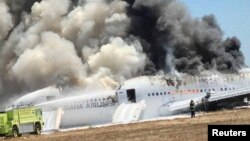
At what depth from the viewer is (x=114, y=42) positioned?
92000mm

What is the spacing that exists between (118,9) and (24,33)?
62.4 feet

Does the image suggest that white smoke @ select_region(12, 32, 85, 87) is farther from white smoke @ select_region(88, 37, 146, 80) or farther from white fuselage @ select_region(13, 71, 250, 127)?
white fuselage @ select_region(13, 71, 250, 127)

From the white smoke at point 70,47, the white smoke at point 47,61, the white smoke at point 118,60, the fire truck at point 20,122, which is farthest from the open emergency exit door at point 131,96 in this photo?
the white smoke at point 47,61

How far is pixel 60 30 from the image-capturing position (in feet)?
334

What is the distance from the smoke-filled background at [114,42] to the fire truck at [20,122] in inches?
1030

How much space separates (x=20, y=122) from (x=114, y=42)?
108 ft

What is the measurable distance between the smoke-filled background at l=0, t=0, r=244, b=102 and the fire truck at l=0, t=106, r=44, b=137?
26173mm

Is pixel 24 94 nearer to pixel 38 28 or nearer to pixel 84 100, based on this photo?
pixel 38 28

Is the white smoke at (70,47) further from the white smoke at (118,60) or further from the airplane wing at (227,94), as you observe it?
the airplane wing at (227,94)

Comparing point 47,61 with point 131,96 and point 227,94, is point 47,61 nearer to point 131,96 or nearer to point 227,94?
point 131,96

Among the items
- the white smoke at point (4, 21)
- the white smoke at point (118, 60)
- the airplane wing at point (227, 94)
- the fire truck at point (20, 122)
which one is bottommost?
the fire truck at point (20, 122)

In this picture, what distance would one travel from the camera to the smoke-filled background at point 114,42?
92750 mm

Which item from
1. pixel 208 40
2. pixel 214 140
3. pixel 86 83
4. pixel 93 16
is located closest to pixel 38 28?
pixel 93 16

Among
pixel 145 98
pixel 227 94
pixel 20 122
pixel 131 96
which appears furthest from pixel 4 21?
pixel 20 122
